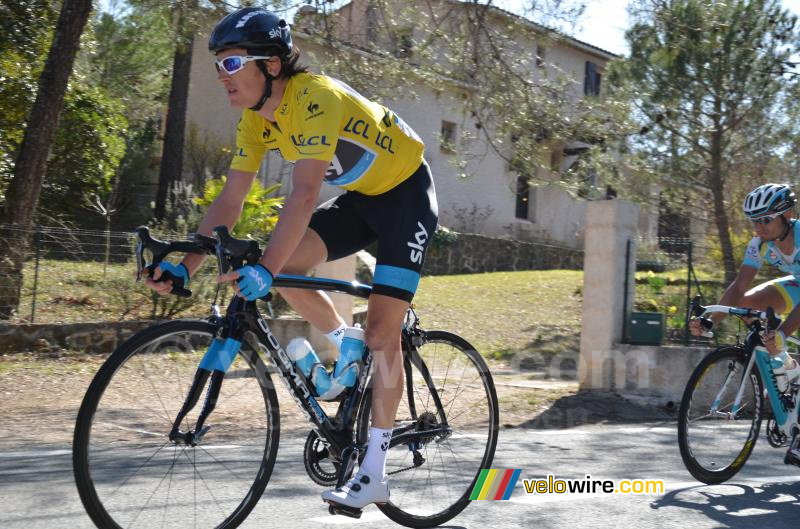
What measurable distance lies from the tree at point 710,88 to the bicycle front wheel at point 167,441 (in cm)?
947

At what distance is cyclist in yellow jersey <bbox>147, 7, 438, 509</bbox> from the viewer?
11.8 feet

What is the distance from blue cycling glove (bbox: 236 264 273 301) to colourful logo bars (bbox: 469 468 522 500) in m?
1.83

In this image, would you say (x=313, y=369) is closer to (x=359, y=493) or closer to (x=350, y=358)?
(x=350, y=358)

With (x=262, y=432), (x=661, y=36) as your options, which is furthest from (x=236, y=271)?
(x=661, y=36)

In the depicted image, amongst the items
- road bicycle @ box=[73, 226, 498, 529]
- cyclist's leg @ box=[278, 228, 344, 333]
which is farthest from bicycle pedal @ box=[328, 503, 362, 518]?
cyclist's leg @ box=[278, 228, 344, 333]

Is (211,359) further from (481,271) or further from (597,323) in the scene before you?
(481,271)

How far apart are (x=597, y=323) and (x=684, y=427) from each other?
398 cm

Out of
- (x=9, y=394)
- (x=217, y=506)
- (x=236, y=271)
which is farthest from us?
(x=9, y=394)

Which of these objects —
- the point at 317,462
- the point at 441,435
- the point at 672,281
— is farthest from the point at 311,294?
the point at 672,281

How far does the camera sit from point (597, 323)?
9461 mm

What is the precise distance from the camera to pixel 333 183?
415 centimetres

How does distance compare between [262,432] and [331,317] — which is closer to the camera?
[262,432]

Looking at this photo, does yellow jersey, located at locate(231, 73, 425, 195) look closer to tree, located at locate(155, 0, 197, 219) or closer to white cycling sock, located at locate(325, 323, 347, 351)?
white cycling sock, located at locate(325, 323, 347, 351)

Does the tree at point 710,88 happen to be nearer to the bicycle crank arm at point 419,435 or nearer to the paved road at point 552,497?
the paved road at point 552,497
